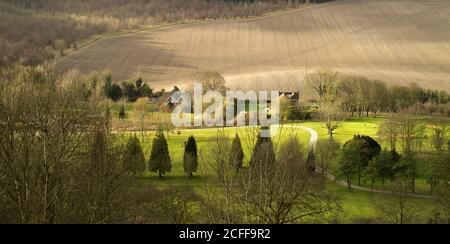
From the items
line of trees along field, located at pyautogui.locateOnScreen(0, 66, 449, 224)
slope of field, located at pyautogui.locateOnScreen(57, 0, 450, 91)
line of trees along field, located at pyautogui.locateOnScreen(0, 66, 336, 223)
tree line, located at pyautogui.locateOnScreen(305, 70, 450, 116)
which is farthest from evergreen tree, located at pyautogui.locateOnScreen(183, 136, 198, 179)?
slope of field, located at pyautogui.locateOnScreen(57, 0, 450, 91)

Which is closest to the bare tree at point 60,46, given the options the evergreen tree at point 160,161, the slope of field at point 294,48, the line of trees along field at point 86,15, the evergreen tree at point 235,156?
the line of trees along field at point 86,15

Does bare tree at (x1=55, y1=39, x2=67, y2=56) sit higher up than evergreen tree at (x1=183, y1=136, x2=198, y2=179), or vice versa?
bare tree at (x1=55, y1=39, x2=67, y2=56)

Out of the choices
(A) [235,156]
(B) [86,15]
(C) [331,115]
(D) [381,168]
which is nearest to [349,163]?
(D) [381,168]

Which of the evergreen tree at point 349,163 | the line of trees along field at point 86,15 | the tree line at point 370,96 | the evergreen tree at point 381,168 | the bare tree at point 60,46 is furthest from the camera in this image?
the line of trees along field at point 86,15

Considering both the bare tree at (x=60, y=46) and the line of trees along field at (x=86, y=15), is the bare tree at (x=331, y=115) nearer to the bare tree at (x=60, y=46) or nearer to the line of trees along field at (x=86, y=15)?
the line of trees along field at (x=86, y=15)

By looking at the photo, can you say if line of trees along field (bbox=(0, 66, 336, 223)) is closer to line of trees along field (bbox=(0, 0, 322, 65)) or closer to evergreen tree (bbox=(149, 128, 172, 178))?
evergreen tree (bbox=(149, 128, 172, 178))

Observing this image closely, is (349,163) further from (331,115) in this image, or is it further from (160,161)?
(331,115)
